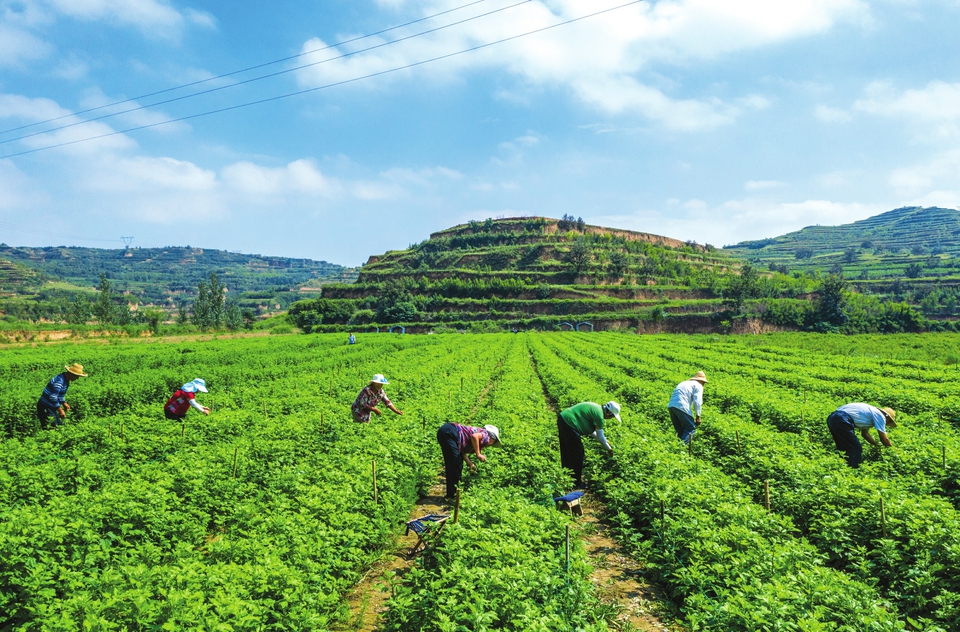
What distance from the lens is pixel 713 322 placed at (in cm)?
8481

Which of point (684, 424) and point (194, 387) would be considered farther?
point (194, 387)

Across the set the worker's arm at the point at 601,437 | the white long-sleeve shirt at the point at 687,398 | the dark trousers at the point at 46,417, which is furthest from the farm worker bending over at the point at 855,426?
the dark trousers at the point at 46,417

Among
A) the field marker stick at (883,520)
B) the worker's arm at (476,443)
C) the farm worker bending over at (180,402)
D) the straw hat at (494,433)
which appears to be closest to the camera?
the field marker stick at (883,520)

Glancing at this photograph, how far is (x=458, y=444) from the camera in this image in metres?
8.63

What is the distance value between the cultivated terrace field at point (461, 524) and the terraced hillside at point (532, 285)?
7325 centimetres

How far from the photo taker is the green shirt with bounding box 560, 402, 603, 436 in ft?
29.7

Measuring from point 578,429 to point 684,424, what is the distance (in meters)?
3.47

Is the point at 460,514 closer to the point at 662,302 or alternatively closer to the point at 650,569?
the point at 650,569

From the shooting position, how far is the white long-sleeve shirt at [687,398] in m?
10.8

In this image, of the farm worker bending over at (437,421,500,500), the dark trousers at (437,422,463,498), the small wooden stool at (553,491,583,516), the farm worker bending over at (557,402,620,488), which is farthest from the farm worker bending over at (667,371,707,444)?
the dark trousers at (437,422,463,498)

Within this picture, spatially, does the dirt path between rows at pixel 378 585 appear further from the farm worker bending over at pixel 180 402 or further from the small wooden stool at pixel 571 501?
the farm worker bending over at pixel 180 402

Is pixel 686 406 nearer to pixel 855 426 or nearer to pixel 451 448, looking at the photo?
pixel 855 426

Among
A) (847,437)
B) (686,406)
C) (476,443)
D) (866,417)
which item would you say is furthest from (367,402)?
(866,417)

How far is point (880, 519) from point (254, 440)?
1084cm
